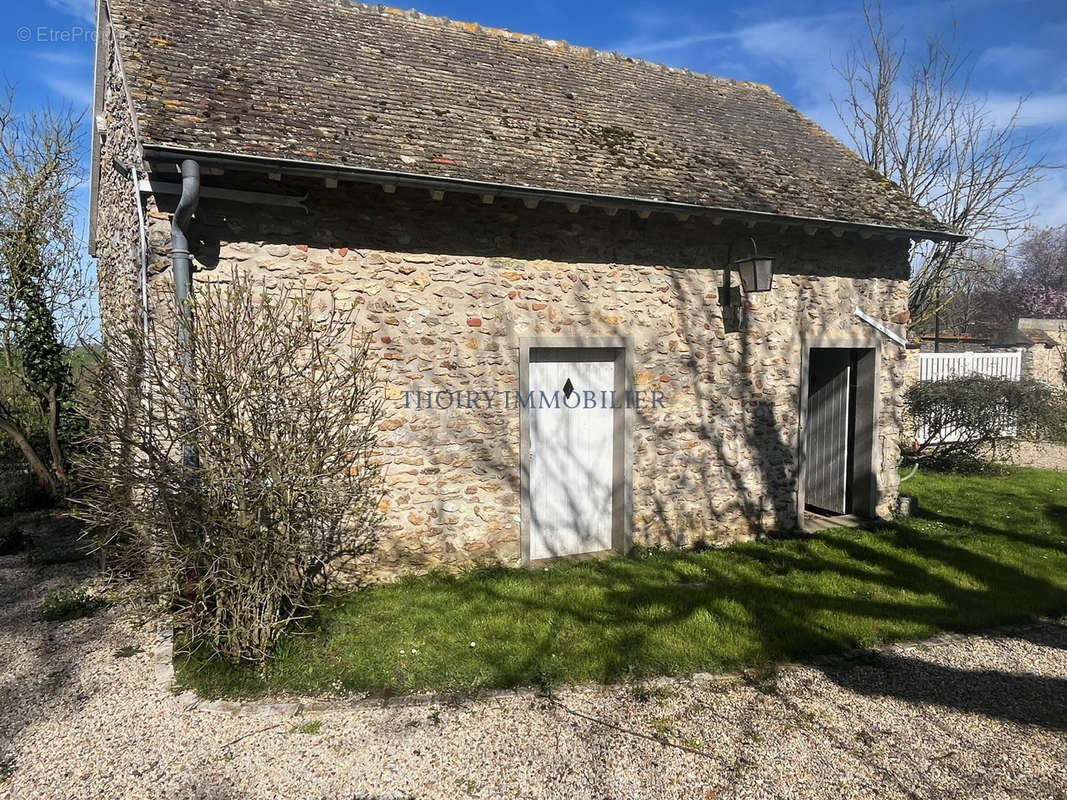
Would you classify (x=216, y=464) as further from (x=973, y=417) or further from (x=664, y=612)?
(x=973, y=417)

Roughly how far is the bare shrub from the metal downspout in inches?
0.9

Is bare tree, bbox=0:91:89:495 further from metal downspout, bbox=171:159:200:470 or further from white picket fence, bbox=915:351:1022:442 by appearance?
white picket fence, bbox=915:351:1022:442

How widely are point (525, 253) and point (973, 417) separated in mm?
9024

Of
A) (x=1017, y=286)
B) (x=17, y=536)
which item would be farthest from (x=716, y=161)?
(x=1017, y=286)

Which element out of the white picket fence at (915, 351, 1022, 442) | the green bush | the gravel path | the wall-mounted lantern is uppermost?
the wall-mounted lantern

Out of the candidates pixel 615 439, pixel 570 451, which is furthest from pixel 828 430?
pixel 570 451

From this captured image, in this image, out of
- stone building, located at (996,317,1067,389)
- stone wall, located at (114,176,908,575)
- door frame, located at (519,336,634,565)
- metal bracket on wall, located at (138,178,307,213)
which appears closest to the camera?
metal bracket on wall, located at (138,178,307,213)

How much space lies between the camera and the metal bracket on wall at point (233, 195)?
468cm

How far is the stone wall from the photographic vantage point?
5258mm

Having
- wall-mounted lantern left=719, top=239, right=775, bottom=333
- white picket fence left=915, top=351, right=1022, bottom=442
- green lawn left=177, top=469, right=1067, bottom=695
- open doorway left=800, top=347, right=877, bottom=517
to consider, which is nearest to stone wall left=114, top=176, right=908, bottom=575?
wall-mounted lantern left=719, top=239, right=775, bottom=333

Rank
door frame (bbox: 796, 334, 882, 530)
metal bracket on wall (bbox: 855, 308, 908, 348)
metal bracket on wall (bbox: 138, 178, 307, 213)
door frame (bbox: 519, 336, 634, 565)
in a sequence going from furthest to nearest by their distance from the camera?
1. metal bracket on wall (bbox: 855, 308, 908, 348)
2. door frame (bbox: 796, 334, 882, 530)
3. door frame (bbox: 519, 336, 634, 565)
4. metal bracket on wall (bbox: 138, 178, 307, 213)

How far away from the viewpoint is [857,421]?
7.83 m

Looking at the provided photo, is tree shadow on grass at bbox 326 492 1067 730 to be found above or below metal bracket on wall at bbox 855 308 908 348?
below

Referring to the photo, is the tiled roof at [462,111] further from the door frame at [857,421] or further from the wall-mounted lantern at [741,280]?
the door frame at [857,421]
